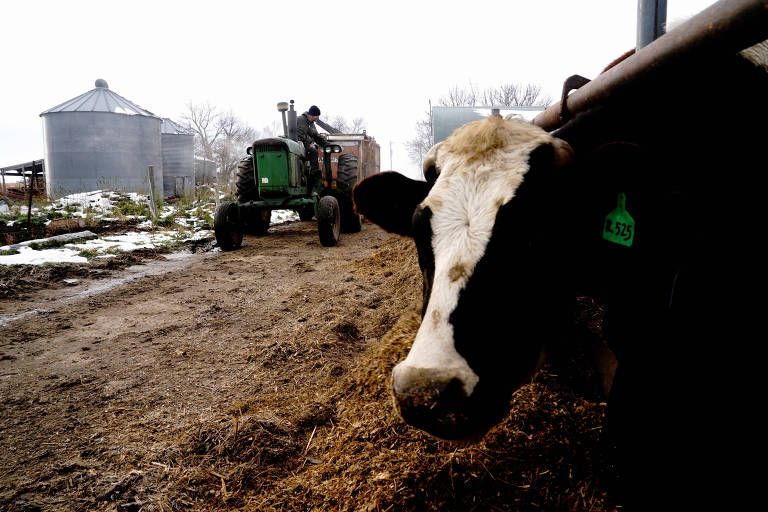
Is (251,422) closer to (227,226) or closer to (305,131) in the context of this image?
(227,226)

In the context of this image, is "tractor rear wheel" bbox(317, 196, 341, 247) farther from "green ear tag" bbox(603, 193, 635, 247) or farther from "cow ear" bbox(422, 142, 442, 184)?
"green ear tag" bbox(603, 193, 635, 247)

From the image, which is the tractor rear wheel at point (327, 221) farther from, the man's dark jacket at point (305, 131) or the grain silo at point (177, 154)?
the grain silo at point (177, 154)

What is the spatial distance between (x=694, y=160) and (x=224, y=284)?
5.37 meters

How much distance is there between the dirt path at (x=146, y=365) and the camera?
1.95 m

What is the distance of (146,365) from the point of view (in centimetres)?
312

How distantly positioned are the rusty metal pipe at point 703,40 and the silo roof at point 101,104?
30.0 metres

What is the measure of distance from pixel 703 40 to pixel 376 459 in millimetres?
1757

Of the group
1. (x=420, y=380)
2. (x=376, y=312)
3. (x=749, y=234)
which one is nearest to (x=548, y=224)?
(x=749, y=234)

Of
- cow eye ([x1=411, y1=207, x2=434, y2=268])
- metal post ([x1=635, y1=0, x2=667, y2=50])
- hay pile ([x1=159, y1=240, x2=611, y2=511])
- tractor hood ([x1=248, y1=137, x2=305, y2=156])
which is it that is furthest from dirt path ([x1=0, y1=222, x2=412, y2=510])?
tractor hood ([x1=248, y1=137, x2=305, y2=156])

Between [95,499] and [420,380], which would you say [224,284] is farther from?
[420,380]

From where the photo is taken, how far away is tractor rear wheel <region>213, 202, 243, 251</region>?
7911 mm

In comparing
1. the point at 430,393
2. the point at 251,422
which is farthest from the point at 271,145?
the point at 430,393

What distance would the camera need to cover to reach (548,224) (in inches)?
62.4

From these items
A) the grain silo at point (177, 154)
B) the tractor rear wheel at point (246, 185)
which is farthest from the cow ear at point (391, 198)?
the grain silo at point (177, 154)
